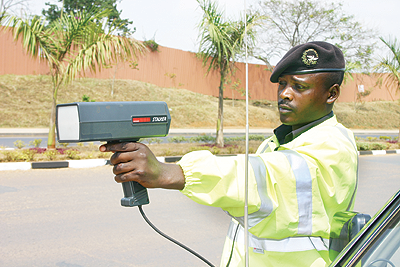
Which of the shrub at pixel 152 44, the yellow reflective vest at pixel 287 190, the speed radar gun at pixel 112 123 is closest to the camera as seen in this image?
the yellow reflective vest at pixel 287 190

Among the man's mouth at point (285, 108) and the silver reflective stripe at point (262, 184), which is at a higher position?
the man's mouth at point (285, 108)

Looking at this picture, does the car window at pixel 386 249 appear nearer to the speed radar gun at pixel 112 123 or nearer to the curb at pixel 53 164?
the speed radar gun at pixel 112 123

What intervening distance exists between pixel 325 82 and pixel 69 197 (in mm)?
4763

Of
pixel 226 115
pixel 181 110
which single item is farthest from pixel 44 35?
pixel 226 115

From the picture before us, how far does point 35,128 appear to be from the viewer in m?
16.2

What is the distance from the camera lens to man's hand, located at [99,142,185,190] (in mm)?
786

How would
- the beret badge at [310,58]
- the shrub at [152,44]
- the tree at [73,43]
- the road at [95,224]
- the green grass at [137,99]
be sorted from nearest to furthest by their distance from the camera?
the beret badge at [310,58]
the road at [95,224]
the tree at [73,43]
the green grass at [137,99]
the shrub at [152,44]

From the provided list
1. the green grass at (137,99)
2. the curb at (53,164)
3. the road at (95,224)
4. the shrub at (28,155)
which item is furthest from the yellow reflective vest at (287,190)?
the green grass at (137,99)

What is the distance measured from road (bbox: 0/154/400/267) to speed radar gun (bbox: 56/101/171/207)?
99.1 inches

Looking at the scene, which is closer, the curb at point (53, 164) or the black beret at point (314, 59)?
the black beret at point (314, 59)

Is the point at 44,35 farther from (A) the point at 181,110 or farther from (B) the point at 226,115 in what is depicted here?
(B) the point at 226,115

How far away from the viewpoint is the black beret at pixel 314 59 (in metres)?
1.06

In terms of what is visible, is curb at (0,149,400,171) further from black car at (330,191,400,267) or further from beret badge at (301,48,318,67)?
black car at (330,191,400,267)

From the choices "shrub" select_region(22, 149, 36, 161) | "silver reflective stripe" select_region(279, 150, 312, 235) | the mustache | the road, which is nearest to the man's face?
the mustache
